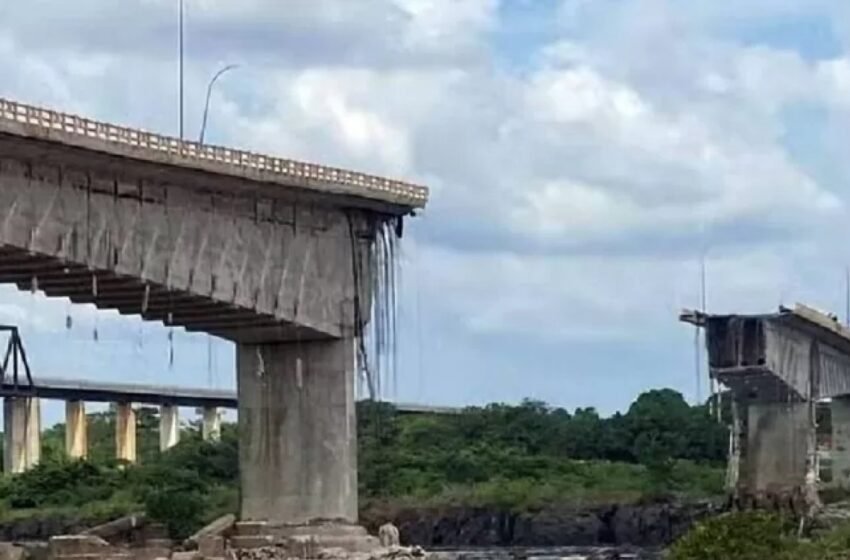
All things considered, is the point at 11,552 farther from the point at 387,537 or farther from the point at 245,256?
the point at 387,537

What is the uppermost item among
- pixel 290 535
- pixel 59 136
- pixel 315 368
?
pixel 59 136

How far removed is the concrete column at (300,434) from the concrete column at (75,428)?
77.1 m

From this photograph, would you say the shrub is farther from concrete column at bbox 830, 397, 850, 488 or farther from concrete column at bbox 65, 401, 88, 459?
concrete column at bbox 65, 401, 88, 459

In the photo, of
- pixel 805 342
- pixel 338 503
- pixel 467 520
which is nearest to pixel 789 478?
pixel 805 342

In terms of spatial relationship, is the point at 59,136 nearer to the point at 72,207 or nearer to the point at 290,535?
the point at 72,207

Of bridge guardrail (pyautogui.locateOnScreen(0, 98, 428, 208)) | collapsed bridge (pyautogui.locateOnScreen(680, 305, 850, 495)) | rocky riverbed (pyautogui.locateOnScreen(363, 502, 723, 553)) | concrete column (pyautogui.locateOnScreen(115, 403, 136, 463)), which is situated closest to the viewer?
bridge guardrail (pyautogui.locateOnScreen(0, 98, 428, 208))

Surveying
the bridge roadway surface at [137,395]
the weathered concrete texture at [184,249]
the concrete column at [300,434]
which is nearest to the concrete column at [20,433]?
the bridge roadway surface at [137,395]

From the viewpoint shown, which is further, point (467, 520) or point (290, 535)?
point (467, 520)

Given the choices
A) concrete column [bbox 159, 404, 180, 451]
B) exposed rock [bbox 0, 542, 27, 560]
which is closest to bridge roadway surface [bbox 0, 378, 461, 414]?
concrete column [bbox 159, 404, 180, 451]

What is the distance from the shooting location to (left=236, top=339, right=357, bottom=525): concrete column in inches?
2601

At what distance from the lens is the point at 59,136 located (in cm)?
5412

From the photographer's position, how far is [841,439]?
113m

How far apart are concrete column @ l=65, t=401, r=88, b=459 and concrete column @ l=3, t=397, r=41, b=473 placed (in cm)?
278

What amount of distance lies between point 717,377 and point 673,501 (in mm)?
24513
